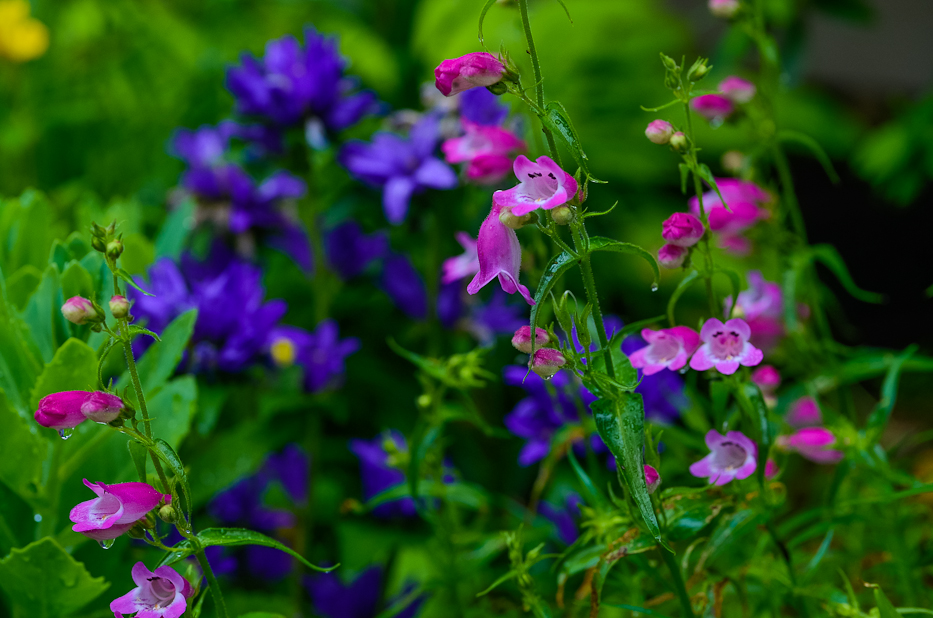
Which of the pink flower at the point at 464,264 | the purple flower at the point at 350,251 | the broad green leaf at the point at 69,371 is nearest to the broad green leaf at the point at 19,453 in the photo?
the broad green leaf at the point at 69,371

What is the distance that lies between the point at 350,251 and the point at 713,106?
616mm

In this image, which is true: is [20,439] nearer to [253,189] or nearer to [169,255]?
[169,255]

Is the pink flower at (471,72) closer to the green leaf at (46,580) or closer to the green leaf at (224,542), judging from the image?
the green leaf at (224,542)

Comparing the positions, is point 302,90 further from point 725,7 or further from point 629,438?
point 629,438

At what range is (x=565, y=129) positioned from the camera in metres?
0.44

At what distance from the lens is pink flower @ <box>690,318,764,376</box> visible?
50 cm

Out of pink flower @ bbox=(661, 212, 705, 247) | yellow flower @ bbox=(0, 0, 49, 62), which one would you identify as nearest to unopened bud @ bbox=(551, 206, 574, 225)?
pink flower @ bbox=(661, 212, 705, 247)

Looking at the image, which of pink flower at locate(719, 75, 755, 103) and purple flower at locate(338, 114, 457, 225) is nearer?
pink flower at locate(719, 75, 755, 103)

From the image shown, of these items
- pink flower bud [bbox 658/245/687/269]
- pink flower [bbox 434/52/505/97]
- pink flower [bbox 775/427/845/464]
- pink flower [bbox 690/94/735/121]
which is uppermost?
pink flower [bbox 434/52/505/97]

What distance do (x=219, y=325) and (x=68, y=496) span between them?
0.26 m

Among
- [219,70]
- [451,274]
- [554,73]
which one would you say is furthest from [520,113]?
[554,73]

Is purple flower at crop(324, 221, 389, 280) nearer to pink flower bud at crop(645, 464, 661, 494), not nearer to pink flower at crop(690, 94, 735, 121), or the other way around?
pink flower at crop(690, 94, 735, 121)

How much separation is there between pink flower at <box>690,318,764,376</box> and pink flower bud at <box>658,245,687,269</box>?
4 centimetres

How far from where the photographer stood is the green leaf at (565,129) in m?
0.44
